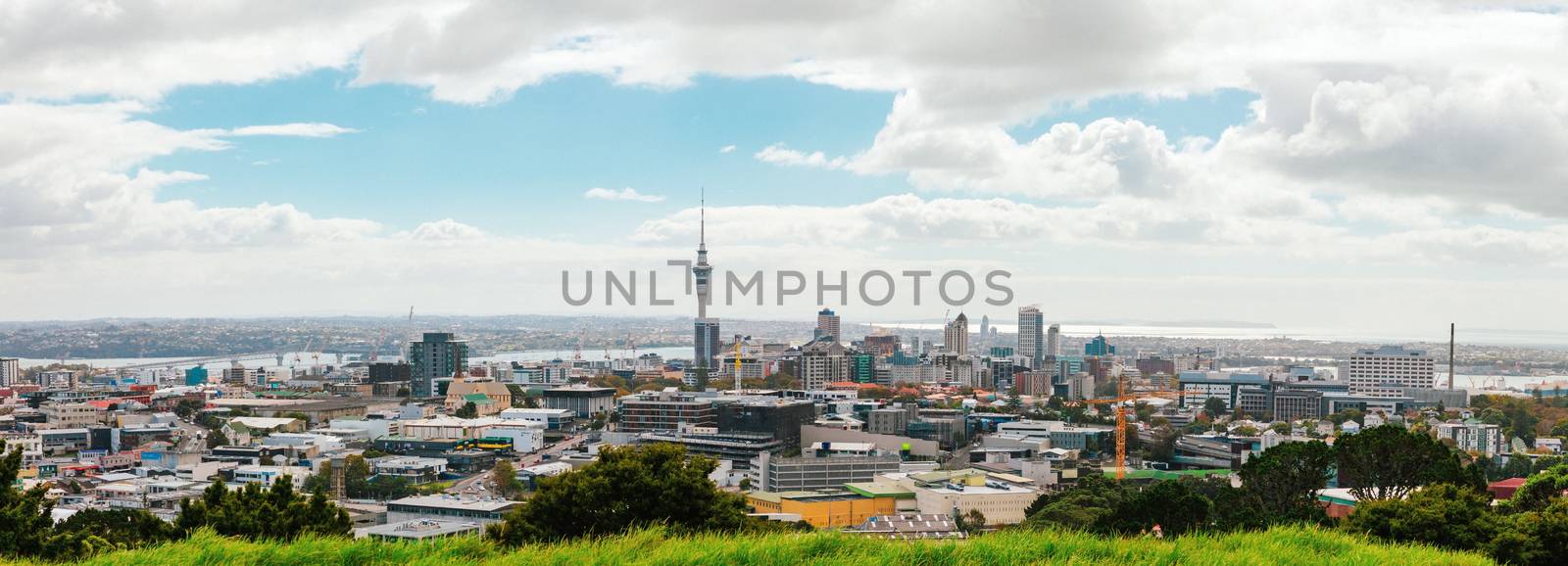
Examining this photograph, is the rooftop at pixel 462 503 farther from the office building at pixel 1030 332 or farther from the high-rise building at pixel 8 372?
the office building at pixel 1030 332

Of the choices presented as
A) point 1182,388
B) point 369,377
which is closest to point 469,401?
point 369,377

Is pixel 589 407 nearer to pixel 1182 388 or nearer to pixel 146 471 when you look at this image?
pixel 146 471

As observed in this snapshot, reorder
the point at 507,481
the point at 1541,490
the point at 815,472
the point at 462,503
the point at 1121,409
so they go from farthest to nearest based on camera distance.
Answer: the point at 1121,409
the point at 815,472
the point at 507,481
the point at 462,503
the point at 1541,490

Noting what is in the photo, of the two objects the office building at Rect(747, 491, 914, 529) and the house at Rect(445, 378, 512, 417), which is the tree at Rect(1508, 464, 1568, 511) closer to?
the office building at Rect(747, 491, 914, 529)

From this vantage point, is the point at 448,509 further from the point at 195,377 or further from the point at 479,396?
the point at 195,377

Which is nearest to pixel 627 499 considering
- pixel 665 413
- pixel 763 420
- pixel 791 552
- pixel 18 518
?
pixel 18 518

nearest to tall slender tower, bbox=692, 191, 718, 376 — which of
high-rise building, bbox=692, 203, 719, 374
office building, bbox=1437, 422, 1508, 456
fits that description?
high-rise building, bbox=692, 203, 719, 374
